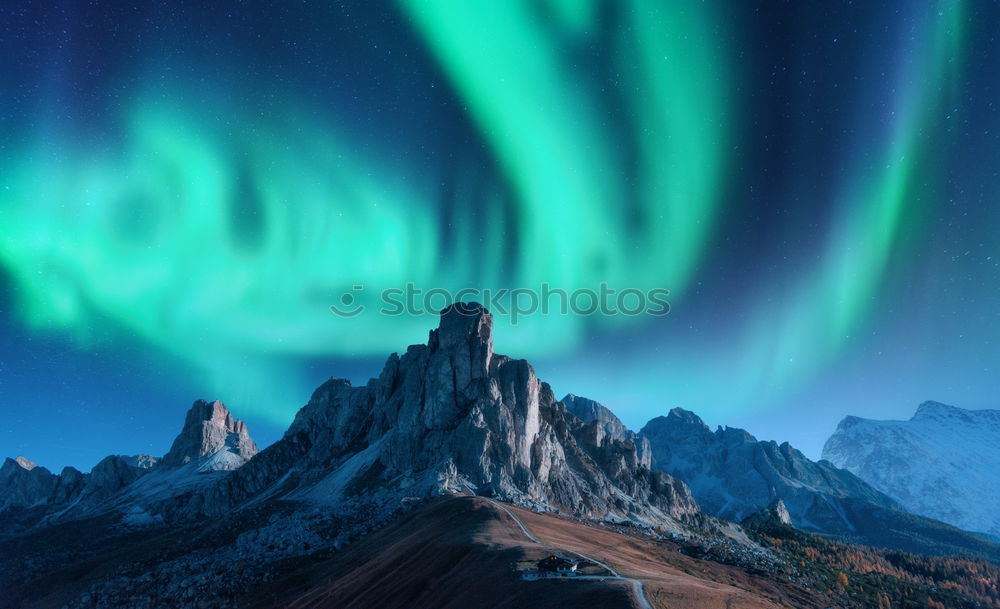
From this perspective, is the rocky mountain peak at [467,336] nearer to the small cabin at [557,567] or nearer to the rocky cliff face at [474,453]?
the rocky cliff face at [474,453]

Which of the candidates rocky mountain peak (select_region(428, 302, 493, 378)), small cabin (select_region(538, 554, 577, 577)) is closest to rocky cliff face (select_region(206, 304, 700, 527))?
rocky mountain peak (select_region(428, 302, 493, 378))

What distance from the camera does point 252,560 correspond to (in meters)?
89.3

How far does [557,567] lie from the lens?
172 feet

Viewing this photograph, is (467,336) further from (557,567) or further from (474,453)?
(557,567)

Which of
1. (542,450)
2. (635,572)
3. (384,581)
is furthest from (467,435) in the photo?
(635,572)

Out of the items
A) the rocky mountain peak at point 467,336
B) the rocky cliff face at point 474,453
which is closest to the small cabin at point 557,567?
the rocky cliff face at point 474,453

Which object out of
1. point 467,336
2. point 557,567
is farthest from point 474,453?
point 557,567

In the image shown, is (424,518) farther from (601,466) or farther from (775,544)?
(775,544)

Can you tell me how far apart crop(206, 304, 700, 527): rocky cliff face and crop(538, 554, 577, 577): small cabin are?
75.0 meters

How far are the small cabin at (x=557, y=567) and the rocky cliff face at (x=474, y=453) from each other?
7498 cm

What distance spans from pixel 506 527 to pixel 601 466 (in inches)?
4673

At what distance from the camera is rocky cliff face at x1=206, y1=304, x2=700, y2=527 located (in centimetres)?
13925

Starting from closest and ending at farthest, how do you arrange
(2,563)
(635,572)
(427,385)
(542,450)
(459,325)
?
(635,572), (2,563), (542,450), (427,385), (459,325)

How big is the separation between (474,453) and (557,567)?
9145 cm
